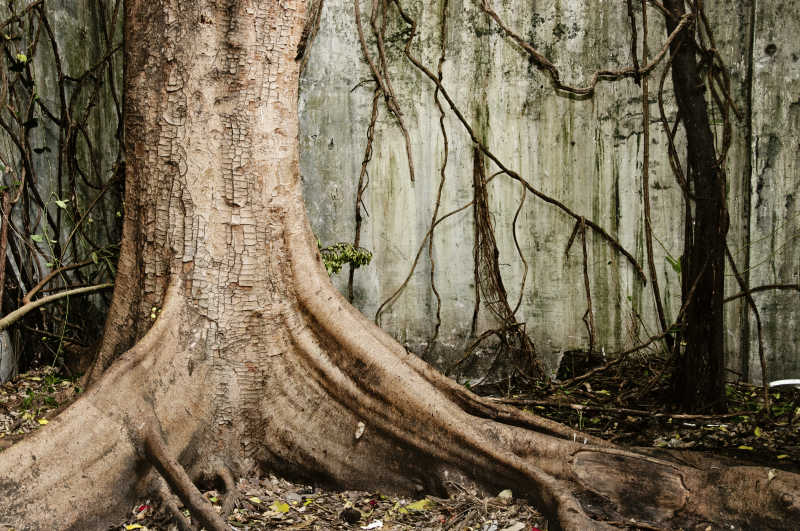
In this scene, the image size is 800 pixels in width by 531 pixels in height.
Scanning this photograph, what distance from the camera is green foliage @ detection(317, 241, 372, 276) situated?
3.46 meters

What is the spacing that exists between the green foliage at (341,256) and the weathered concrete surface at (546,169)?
0.13 meters

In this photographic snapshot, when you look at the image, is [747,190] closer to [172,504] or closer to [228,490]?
[228,490]

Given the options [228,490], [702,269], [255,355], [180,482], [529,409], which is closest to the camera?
[180,482]

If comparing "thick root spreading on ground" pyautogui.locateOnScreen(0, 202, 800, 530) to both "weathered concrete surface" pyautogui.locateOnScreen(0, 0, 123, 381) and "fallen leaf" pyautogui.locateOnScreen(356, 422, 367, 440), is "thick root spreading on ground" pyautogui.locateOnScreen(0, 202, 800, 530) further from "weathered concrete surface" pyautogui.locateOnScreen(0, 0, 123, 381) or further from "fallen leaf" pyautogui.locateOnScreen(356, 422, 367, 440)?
"weathered concrete surface" pyautogui.locateOnScreen(0, 0, 123, 381)

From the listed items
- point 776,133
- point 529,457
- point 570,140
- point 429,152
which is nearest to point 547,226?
point 570,140

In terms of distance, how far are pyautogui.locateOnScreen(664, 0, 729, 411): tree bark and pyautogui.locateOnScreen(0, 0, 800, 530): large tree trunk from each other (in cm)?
88

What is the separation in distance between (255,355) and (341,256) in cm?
112

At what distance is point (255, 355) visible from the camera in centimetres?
246

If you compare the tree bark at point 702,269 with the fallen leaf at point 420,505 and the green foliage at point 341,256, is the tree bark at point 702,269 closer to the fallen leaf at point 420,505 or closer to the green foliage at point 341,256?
the fallen leaf at point 420,505

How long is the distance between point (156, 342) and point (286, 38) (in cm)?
121

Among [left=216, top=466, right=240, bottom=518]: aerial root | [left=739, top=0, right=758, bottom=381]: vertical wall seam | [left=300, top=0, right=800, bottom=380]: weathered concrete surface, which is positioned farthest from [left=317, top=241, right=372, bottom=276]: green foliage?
[left=739, top=0, right=758, bottom=381]: vertical wall seam

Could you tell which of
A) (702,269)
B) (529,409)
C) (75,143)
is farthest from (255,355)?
(702,269)

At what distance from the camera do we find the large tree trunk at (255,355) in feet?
7.22

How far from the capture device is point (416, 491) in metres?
2.41
